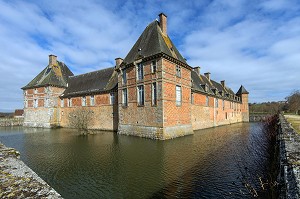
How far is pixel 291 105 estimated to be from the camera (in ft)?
167

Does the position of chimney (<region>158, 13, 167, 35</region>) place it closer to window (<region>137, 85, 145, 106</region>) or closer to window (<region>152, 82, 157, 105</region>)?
window (<region>152, 82, 157, 105</region>)

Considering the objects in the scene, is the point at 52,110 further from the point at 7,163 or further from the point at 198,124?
the point at 7,163

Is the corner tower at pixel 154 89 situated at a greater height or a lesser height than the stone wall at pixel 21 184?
greater

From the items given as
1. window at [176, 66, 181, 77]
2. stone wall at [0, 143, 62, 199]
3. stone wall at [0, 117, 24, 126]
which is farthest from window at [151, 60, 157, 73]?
stone wall at [0, 117, 24, 126]

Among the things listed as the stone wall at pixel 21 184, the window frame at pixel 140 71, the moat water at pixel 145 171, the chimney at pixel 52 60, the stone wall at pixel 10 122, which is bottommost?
the moat water at pixel 145 171

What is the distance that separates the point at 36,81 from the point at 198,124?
87.3ft

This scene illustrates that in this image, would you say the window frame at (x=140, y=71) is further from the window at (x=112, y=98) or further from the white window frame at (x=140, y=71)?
the window at (x=112, y=98)

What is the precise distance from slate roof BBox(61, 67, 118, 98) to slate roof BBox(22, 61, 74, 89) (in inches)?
59.6

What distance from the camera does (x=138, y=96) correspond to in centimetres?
1750

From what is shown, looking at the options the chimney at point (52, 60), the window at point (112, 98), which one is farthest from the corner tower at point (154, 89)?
Result: the chimney at point (52, 60)

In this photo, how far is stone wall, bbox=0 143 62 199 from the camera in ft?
6.42

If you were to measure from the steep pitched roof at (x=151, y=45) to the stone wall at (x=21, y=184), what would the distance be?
546 inches

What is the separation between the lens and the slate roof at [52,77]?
28.4 metres

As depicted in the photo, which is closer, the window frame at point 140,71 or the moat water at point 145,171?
the moat water at point 145,171
